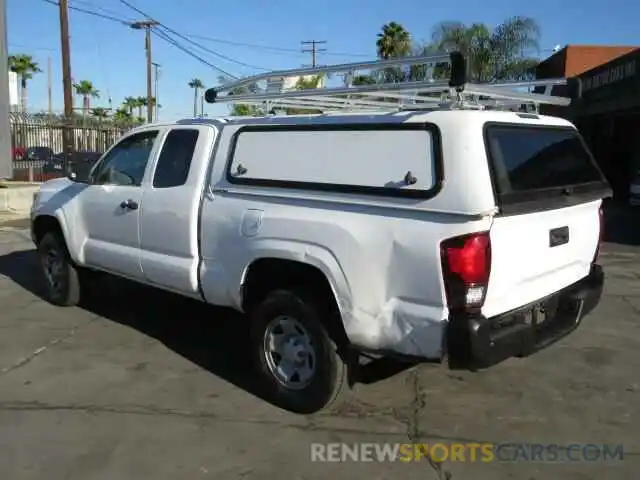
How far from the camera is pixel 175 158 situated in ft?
17.9

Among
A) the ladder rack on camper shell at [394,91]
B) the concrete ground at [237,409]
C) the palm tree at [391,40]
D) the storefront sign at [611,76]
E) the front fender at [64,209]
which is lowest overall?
the concrete ground at [237,409]

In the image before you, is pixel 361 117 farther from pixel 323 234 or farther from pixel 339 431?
pixel 339 431

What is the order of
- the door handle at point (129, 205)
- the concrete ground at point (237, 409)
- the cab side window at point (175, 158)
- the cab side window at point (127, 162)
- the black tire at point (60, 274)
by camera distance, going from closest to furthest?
the concrete ground at point (237, 409)
the cab side window at point (175, 158)
the door handle at point (129, 205)
the cab side window at point (127, 162)
the black tire at point (60, 274)

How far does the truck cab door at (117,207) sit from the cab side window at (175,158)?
0.81 feet

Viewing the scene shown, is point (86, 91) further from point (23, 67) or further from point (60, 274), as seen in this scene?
point (60, 274)

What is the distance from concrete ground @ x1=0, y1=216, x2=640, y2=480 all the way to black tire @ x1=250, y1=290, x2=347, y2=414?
11 cm

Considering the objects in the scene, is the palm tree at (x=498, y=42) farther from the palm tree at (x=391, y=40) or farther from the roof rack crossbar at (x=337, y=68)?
the roof rack crossbar at (x=337, y=68)

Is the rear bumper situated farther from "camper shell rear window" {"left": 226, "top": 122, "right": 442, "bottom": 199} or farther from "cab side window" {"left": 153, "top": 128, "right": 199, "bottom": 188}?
"cab side window" {"left": 153, "top": 128, "right": 199, "bottom": 188}

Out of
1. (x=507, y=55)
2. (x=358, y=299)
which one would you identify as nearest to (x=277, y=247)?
(x=358, y=299)

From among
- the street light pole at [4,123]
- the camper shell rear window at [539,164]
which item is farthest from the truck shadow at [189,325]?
the street light pole at [4,123]

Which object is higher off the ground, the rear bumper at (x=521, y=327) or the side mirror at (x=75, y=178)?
the side mirror at (x=75, y=178)

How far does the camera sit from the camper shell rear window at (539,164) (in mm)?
3777

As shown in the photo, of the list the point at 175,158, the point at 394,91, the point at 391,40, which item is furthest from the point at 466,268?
the point at 391,40

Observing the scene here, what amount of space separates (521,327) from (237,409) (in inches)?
76.8
